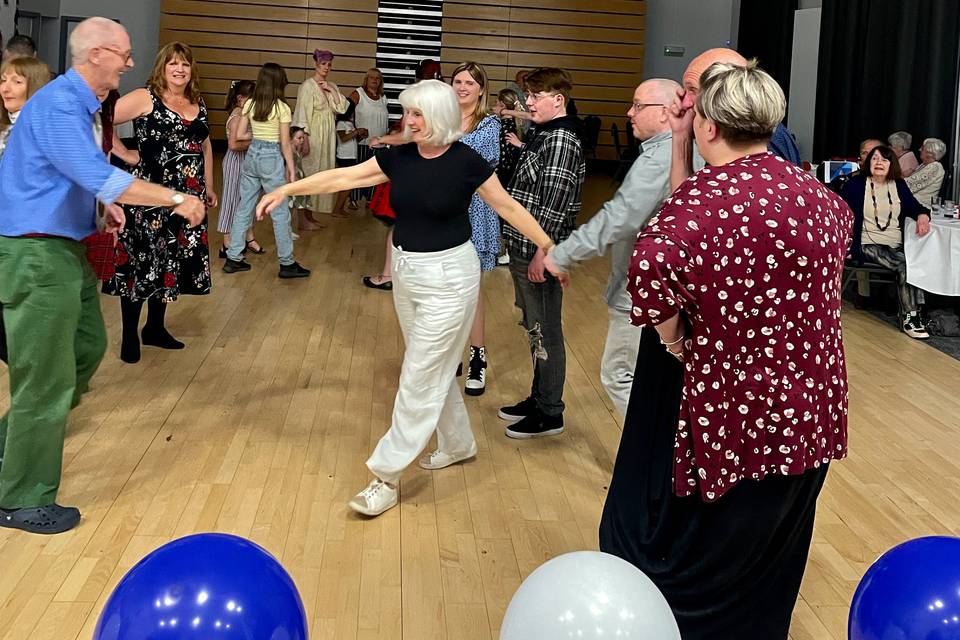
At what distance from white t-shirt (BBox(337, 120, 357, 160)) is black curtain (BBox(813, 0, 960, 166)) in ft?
17.7

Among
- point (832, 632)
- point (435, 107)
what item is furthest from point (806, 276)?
point (435, 107)

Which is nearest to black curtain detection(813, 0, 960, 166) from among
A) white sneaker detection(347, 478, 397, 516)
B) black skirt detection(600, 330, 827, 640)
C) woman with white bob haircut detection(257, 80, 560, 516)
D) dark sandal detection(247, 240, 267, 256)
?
dark sandal detection(247, 240, 267, 256)

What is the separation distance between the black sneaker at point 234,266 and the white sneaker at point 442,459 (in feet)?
13.7

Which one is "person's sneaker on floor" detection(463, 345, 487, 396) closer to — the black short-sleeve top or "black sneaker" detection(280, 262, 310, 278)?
the black short-sleeve top

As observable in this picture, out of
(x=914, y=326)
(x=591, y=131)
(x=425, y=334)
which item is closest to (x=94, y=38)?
(x=425, y=334)

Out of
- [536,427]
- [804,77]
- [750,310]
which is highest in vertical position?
[804,77]

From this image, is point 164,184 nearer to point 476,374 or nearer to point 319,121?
point 476,374

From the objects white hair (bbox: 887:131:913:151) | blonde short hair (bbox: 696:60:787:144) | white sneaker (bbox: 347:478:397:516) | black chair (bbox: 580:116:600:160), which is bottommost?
white sneaker (bbox: 347:478:397:516)

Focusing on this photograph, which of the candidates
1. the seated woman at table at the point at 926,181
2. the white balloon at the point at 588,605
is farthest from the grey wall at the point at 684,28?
the white balloon at the point at 588,605

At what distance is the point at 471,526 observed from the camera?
3.70m

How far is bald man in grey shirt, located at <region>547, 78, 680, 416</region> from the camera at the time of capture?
3.49 meters

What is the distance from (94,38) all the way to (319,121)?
22.6 feet

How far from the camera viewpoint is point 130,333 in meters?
5.47

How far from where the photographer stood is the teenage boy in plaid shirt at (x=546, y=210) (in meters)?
4.21
